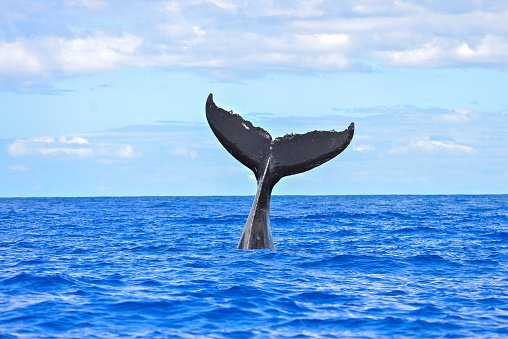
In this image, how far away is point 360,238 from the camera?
22672mm

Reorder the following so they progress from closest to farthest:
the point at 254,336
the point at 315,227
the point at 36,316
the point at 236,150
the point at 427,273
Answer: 1. the point at 254,336
2. the point at 36,316
3. the point at 427,273
4. the point at 236,150
5. the point at 315,227

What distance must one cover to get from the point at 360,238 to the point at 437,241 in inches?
82.3

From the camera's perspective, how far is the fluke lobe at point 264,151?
15.4 meters

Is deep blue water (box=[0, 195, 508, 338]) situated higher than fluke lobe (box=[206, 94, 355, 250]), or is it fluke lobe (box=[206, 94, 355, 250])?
fluke lobe (box=[206, 94, 355, 250])

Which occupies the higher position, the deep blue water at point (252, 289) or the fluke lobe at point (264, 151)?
the fluke lobe at point (264, 151)

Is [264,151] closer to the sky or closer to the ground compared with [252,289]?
closer to the sky

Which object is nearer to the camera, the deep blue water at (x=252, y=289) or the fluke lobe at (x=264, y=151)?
the deep blue water at (x=252, y=289)

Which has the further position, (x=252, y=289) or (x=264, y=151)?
(x=264, y=151)

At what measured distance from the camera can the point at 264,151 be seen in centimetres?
1597

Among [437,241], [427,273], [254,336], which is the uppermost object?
[437,241]

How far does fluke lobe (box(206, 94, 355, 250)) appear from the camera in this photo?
15.4 metres

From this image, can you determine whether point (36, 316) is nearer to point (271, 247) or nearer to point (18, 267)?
point (18, 267)

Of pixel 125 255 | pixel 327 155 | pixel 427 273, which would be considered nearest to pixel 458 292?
pixel 427 273

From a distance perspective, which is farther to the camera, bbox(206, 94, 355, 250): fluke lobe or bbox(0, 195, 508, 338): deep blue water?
bbox(206, 94, 355, 250): fluke lobe
